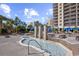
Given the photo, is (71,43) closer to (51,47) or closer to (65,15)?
(51,47)

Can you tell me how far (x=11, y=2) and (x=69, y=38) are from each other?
3.62ft

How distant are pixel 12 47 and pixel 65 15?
102cm

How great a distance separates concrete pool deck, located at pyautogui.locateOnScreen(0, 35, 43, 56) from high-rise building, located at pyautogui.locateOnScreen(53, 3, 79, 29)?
630 millimetres

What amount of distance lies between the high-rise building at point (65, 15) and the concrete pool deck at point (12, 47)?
63cm

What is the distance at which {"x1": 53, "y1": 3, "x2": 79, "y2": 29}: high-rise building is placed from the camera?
403 centimetres

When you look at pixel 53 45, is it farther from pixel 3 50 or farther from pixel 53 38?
pixel 3 50

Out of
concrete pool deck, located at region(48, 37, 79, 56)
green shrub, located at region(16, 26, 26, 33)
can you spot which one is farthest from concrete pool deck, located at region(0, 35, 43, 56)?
concrete pool deck, located at region(48, 37, 79, 56)

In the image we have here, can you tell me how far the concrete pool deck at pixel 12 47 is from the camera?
3.98 m

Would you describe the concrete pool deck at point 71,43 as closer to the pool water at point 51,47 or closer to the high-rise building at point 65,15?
the pool water at point 51,47

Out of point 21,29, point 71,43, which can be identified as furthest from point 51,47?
point 21,29

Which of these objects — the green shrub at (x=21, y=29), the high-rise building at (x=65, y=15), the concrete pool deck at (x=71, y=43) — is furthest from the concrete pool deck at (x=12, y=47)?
the high-rise building at (x=65, y=15)

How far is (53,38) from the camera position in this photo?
13.4 ft

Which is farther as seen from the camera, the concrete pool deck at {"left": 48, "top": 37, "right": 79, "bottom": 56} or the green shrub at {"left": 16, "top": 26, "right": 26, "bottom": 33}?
the green shrub at {"left": 16, "top": 26, "right": 26, "bottom": 33}

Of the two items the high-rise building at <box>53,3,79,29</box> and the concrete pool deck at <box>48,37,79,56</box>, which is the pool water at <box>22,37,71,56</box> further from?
the high-rise building at <box>53,3,79,29</box>
